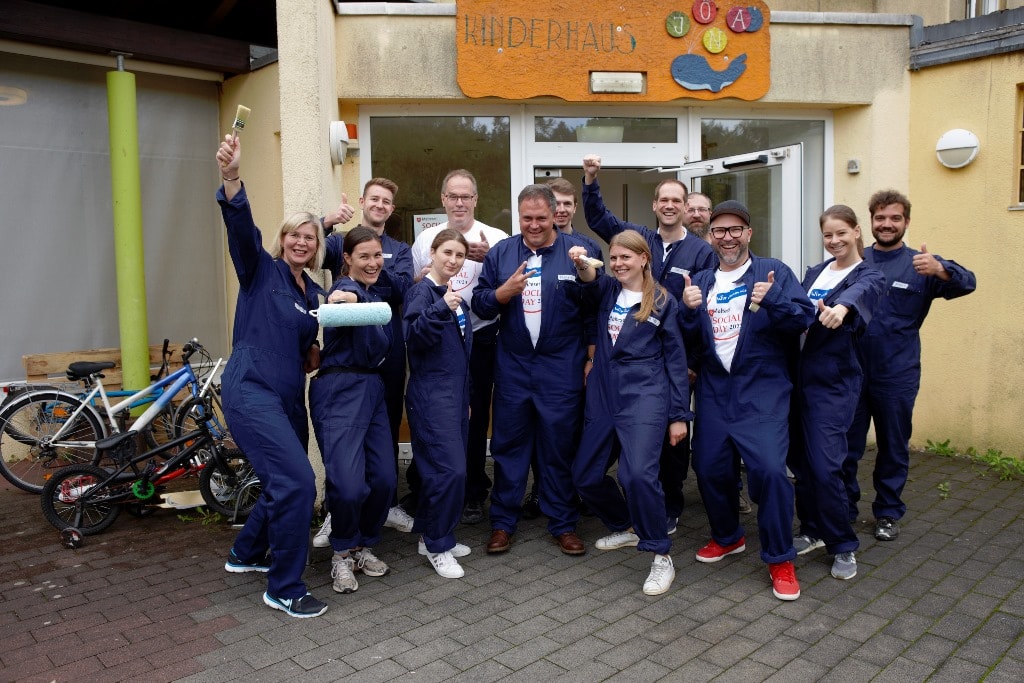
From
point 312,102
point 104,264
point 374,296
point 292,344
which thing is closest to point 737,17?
point 312,102

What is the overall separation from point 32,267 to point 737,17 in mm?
6145

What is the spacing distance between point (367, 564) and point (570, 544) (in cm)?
115

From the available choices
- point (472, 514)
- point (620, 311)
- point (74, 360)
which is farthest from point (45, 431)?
point (620, 311)

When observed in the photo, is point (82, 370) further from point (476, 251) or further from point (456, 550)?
point (456, 550)

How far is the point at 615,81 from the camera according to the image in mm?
6777

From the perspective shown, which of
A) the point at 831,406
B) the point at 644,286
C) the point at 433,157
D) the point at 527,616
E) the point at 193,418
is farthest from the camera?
the point at 433,157

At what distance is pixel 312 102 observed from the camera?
17.2 ft

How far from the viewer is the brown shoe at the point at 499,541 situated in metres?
4.84

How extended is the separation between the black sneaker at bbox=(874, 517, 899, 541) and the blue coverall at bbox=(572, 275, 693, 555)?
1448 mm

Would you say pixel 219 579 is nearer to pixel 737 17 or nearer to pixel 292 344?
pixel 292 344

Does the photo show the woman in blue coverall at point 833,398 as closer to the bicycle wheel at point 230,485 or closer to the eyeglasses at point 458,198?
the eyeglasses at point 458,198

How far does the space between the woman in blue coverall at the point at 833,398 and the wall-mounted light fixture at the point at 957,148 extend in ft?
9.56

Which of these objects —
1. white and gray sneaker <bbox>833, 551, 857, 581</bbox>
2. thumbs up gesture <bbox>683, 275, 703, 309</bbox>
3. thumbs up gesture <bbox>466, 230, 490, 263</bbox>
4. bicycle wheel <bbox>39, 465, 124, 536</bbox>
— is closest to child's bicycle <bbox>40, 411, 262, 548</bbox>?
bicycle wheel <bbox>39, 465, 124, 536</bbox>

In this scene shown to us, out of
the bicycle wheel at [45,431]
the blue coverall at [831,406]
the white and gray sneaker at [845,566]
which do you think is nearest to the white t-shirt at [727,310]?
the blue coverall at [831,406]
